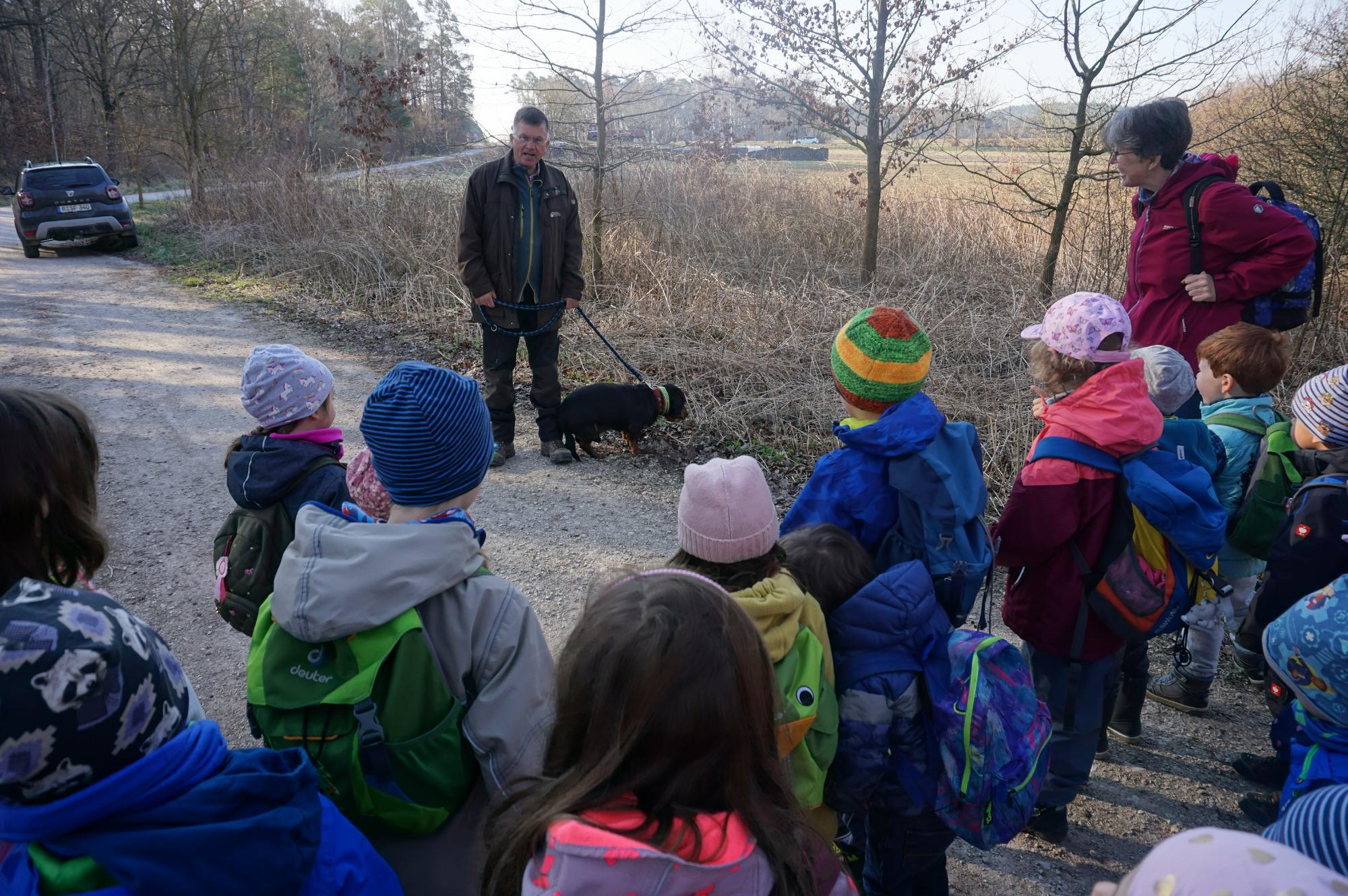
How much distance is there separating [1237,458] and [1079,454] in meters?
1.29

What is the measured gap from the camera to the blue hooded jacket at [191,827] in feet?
3.62

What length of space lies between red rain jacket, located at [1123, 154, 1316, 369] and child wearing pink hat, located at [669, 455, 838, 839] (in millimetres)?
2890

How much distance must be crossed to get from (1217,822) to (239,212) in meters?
15.3

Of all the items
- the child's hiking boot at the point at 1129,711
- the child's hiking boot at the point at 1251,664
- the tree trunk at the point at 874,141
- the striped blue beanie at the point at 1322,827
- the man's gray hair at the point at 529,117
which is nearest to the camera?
the striped blue beanie at the point at 1322,827

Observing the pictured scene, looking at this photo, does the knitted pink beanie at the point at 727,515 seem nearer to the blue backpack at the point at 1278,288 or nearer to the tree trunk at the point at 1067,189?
the blue backpack at the point at 1278,288

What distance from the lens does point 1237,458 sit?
3197mm

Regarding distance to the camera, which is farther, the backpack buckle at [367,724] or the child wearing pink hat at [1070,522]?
the child wearing pink hat at [1070,522]

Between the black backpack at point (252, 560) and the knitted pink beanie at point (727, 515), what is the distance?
1234 mm

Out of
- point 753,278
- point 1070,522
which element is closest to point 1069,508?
point 1070,522

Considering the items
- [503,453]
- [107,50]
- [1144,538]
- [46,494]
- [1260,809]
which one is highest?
[107,50]

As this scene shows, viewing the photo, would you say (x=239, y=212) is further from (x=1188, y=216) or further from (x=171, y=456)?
(x=1188, y=216)

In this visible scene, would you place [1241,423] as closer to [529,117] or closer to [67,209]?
[529,117]

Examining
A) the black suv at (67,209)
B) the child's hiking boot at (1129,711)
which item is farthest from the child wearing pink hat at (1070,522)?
the black suv at (67,209)

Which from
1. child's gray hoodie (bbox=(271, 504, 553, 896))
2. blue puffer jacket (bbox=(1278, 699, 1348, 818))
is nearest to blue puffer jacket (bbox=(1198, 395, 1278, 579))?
blue puffer jacket (bbox=(1278, 699, 1348, 818))
